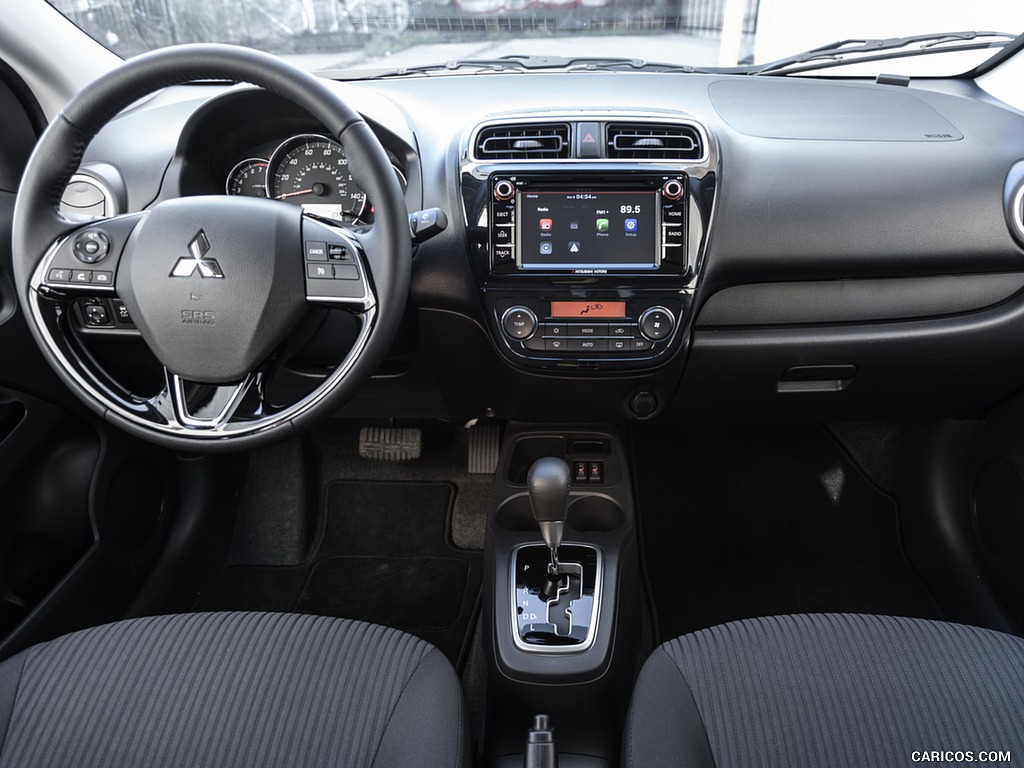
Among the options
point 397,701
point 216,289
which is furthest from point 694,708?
point 216,289

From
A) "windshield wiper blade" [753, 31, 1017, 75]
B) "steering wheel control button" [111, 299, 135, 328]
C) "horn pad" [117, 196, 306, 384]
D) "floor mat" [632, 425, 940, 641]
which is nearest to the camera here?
"horn pad" [117, 196, 306, 384]

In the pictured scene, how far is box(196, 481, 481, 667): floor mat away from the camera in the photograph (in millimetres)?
1871

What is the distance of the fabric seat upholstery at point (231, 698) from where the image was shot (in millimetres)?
936

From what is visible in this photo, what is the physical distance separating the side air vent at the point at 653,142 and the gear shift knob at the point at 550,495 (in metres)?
0.55

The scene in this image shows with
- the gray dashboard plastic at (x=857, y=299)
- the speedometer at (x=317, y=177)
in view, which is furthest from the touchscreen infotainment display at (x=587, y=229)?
the speedometer at (x=317, y=177)

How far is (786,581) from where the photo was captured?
1885 millimetres

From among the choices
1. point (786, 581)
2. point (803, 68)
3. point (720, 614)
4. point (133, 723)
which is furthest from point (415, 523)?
point (803, 68)

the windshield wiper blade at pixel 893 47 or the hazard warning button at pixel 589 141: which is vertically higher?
the windshield wiper blade at pixel 893 47

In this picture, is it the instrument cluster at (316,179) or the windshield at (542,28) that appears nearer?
the instrument cluster at (316,179)

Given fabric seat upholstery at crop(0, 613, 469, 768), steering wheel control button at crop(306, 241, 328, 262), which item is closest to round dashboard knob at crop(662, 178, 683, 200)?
steering wheel control button at crop(306, 241, 328, 262)

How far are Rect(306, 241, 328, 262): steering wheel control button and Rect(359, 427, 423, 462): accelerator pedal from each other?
1.03 metres

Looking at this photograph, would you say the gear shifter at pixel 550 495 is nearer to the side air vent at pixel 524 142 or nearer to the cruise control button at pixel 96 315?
the side air vent at pixel 524 142

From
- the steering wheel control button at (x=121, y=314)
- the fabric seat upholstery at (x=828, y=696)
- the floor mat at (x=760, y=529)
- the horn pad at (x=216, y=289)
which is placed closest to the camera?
the fabric seat upholstery at (x=828, y=696)

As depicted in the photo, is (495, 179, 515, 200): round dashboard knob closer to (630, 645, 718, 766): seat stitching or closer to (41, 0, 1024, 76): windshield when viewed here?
(41, 0, 1024, 76): windshield
